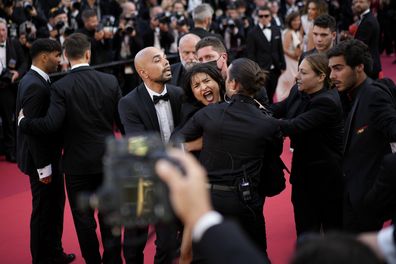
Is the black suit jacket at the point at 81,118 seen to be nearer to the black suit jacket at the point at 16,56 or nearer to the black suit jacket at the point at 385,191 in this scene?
the black suit jacket at the point at 385,191

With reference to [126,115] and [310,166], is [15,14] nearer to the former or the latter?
[126,115]

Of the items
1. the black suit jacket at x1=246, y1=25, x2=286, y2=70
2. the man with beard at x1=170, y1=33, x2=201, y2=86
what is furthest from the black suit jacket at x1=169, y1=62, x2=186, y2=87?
the black suit jacket at x1=246, y1=25, x2=286, y2=70

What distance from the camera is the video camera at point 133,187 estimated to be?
172 centimetres

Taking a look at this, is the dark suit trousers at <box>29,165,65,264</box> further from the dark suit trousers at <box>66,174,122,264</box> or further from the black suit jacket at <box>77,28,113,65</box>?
the black suit jacket at <box>77,28,113,65</box>

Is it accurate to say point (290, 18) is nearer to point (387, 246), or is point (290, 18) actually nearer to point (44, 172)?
point (44, 172)

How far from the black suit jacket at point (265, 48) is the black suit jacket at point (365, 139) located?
208 inches

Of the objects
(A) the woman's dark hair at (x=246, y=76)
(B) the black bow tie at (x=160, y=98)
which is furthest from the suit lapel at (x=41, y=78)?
(A) the woman's dark hair at (x=246, y=76)

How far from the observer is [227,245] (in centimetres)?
174

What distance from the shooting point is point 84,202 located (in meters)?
1.87

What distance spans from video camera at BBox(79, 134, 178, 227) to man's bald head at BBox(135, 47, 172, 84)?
94.1 inches

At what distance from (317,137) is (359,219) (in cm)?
76

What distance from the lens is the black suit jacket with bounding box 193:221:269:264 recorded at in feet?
5.70

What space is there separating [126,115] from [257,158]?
985mm

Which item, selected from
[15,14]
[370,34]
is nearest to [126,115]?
[370,34]
